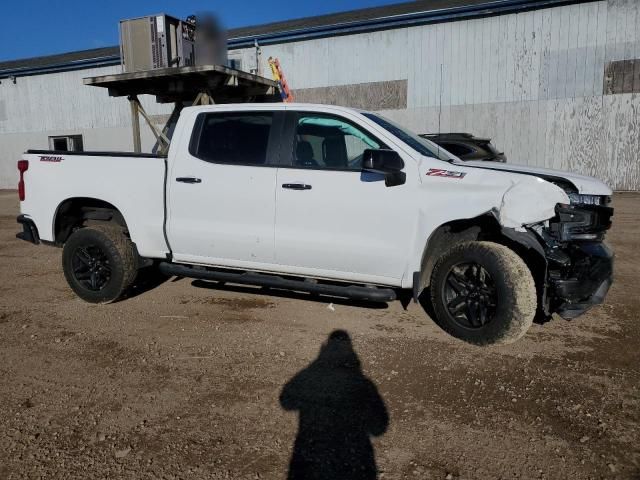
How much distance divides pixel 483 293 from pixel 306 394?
5.43 feet

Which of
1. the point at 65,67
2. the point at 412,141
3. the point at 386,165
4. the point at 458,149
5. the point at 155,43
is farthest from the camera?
the point at 65,67

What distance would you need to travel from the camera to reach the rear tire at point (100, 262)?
5227mm

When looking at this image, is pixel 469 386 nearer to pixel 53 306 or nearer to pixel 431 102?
pixel 53 306

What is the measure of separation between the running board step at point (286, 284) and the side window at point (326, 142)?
104 cm

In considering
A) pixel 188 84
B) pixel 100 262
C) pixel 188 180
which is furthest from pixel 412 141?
pixel 188 84

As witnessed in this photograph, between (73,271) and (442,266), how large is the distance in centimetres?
375

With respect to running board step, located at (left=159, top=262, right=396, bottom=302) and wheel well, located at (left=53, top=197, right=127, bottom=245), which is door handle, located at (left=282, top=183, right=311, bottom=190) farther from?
wheel well, located at (left=53, top=197, right=127, bottom=245)

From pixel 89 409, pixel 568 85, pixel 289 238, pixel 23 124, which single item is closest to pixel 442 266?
pixel 289 238

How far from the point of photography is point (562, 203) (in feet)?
12.9

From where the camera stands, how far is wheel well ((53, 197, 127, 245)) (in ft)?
17.9

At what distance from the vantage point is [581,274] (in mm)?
3955

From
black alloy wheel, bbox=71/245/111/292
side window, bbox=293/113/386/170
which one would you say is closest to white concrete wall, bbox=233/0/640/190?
side window, bbox=293/113/386/170

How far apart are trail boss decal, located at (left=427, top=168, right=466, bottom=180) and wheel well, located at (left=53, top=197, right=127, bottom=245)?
3.18 metres

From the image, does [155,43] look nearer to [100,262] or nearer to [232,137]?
[100,262]
